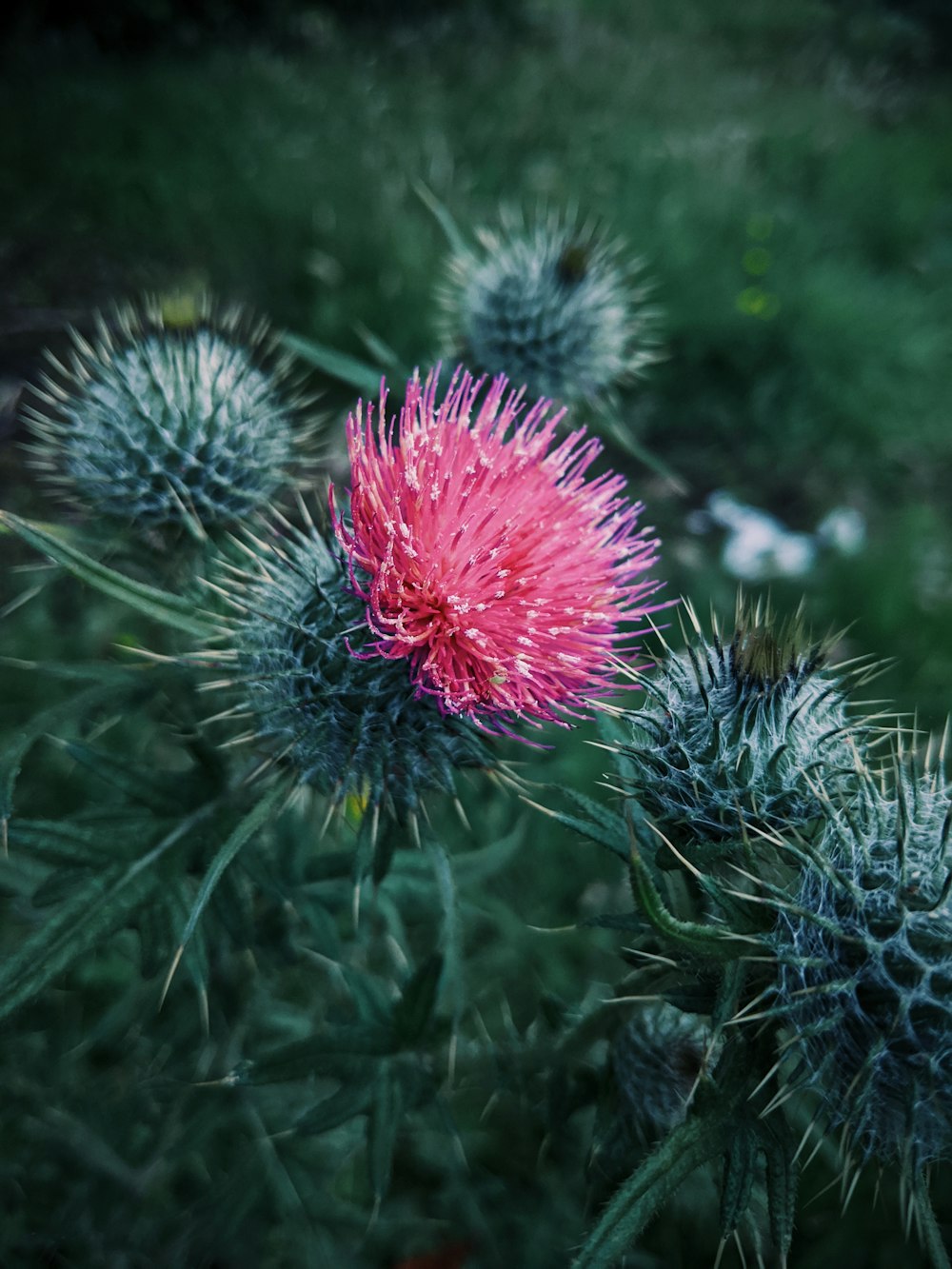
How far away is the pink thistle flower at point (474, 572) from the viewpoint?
85.8 inches

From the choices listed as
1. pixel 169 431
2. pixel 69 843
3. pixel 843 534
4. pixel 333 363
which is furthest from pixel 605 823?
pixel 843 534

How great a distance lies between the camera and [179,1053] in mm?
3180

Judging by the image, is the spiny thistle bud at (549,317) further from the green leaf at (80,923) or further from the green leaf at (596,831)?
the green leaf at (80,923)

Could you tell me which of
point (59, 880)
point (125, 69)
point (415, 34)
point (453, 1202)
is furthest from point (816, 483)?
point (415, 34)

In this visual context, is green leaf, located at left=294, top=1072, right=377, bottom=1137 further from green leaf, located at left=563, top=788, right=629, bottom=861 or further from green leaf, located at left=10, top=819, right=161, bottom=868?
green leaf, located at left=563, top=788, right=629, bottom=861

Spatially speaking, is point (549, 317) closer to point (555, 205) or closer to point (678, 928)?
point (678, 928)

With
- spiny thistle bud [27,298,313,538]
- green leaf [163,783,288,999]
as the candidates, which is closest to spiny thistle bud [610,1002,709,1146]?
green leaf [163,783,288,999]

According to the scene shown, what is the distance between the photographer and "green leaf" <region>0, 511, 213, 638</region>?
2.00 m

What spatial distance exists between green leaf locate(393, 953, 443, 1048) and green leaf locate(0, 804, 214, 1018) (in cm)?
71

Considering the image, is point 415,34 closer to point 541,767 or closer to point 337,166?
point 337,166

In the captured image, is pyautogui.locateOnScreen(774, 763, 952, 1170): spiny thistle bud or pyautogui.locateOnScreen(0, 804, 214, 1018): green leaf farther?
pyautogui.locateOnScreen(0, 804, 214, 1018): green leaf

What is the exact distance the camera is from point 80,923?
2.19 metres

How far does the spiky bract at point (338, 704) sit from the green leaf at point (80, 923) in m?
0.42

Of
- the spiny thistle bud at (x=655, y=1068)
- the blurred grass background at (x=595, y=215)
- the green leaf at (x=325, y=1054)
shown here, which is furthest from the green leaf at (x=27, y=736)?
the blurred grass background at (x=595, y=215)
